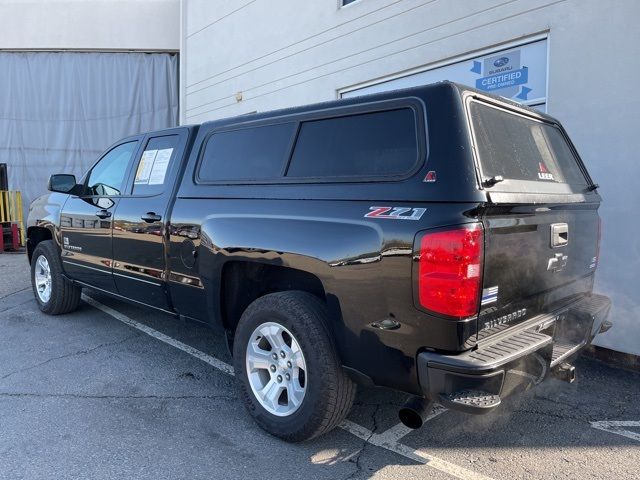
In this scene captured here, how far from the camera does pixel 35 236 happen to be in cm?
615

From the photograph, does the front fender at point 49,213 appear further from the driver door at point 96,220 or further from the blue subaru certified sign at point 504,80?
the blue subaru certified sign at point 504,80

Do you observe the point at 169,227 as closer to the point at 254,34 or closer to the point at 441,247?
the point at 441,247

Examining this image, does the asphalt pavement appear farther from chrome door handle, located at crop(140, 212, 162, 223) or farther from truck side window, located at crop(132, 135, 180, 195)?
truck side window, located at crop(132, 135, 180, 195)

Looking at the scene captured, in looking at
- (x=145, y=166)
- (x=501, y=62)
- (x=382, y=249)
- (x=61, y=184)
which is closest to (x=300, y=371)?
(x=382, y=249)

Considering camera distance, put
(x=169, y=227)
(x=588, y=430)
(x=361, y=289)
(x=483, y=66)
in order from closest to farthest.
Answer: (x=361, y=289) < (x=588, y=430) < (x=169, y=227) < (x=483, y=66)

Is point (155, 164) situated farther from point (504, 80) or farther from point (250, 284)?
point (504, 80)

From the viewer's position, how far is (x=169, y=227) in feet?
13.0

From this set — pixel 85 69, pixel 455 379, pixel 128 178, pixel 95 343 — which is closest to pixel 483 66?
pixel 128 178

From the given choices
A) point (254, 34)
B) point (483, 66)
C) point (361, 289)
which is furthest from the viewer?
point (254, 34)

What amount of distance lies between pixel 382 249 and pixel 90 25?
15.3 m

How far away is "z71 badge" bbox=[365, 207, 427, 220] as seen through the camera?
2.54 m

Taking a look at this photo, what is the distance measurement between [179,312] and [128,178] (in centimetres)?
139

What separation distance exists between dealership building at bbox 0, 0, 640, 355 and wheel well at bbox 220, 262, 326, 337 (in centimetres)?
344

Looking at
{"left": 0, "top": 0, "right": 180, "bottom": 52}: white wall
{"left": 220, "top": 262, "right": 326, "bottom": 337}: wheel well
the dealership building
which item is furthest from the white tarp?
{"left": 220, "top": 262, "right": 326, "bottom": 337}: wheel well
